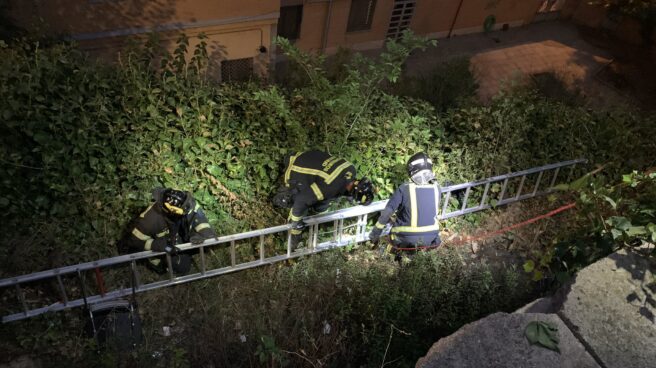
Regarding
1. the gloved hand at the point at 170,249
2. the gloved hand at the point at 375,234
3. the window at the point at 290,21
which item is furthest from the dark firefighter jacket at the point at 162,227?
the window at the point at 290,21

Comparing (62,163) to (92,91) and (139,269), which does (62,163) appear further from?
(139,269)

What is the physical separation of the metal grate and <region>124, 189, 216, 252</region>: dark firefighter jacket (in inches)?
470

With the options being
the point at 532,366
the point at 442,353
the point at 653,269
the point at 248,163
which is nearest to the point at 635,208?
the point at 653,269

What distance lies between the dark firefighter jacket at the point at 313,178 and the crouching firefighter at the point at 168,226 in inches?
42.1

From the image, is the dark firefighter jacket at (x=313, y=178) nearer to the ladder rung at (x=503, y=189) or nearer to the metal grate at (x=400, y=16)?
A: the ladder rung at (x=503, y=189)

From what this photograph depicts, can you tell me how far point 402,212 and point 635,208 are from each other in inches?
111

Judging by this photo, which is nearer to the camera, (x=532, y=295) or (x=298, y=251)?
(x=532, y=295)

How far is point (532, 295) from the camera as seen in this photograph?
17.8 feet

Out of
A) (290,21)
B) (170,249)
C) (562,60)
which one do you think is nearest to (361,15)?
(290,21)

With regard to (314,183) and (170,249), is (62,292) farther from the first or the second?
(314,183)

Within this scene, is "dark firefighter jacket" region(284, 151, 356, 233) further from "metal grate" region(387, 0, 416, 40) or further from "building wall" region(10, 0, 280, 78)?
"metal grate" region(387, 0, 416, 40)

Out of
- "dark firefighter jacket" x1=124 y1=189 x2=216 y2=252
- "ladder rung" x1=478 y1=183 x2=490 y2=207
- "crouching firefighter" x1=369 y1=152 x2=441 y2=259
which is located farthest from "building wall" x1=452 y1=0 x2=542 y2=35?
"dark firefighter jacket" x1=124 y1=189 x2=216 y2=252

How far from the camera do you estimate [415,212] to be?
5.75 meters

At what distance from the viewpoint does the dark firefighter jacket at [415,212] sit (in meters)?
5.74
